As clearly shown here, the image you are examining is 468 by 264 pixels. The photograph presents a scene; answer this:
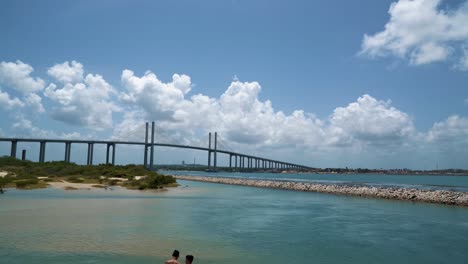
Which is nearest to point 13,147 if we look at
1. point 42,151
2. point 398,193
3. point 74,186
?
point 42,151

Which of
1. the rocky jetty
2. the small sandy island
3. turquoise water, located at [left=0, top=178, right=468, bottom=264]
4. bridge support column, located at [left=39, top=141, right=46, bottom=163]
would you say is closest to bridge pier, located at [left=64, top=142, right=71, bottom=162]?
bridge support column, located at [left=39, top=141, right=46, bottom=163]

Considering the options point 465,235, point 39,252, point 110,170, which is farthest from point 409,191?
point 110,170

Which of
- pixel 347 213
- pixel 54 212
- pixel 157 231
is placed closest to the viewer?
pixel 157 231

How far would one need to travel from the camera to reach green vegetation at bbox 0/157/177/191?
48531 millimetres

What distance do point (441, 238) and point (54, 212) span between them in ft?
79.1

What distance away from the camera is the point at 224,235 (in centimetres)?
1947

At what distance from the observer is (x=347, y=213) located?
29734 millimetres

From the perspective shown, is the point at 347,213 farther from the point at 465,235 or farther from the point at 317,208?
the point at 465,235

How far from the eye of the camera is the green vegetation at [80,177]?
4853 cm

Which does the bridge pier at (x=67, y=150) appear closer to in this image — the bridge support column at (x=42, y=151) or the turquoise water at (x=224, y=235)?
the bridge support column at (x=42, y=151)

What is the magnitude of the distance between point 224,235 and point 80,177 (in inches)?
1959

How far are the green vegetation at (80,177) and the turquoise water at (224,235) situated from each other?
1959 centimetres

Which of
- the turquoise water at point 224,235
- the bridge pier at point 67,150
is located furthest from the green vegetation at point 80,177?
the bridge pier at point 67,150

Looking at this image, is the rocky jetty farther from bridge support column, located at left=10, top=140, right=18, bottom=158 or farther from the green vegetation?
bridge support column, located at left=10, top=140, right=18, bottom=158
